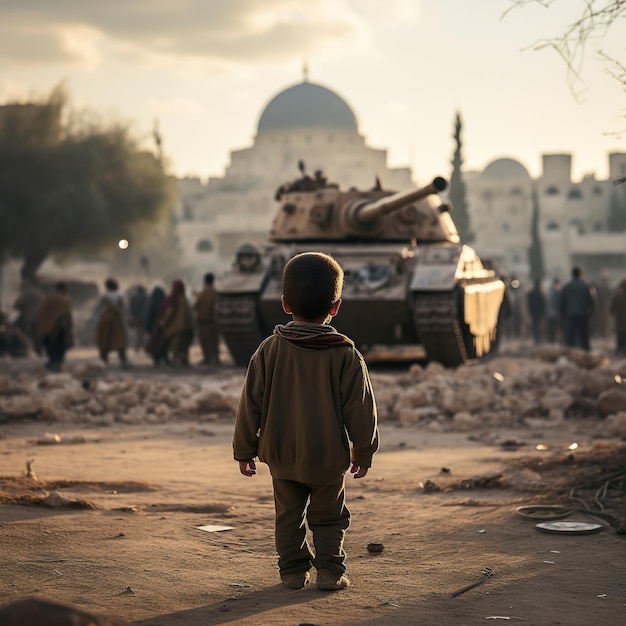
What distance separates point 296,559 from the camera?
4406 mm

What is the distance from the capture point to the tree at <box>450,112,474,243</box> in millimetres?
59625

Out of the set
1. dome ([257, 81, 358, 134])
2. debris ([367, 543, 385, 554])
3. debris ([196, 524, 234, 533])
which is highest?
dome ([257, 81, 358, 134])

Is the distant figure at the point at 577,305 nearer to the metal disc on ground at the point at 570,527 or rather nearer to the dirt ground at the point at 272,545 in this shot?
the dirt ground at the point at 272,545

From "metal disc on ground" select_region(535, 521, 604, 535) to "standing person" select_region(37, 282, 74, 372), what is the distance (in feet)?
38.1

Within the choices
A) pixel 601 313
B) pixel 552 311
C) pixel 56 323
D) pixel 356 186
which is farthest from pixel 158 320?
pixel 356 186

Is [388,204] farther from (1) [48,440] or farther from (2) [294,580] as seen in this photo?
(2) [294,580]

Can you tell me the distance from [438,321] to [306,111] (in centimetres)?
7825

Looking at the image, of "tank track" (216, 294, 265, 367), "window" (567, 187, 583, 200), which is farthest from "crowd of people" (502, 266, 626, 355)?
"window" (567, 187, 583, 200)

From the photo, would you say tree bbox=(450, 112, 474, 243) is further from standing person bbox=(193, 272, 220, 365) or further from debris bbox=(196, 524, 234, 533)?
debris bbox=(196, 524, 234, 533)

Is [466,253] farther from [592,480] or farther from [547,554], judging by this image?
[547,554]

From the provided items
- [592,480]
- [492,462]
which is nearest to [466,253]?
[492,462]

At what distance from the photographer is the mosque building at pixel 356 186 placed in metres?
77.0

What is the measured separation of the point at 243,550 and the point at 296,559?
0.73 metres

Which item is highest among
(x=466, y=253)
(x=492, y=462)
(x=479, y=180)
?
(x=479, y=180)
